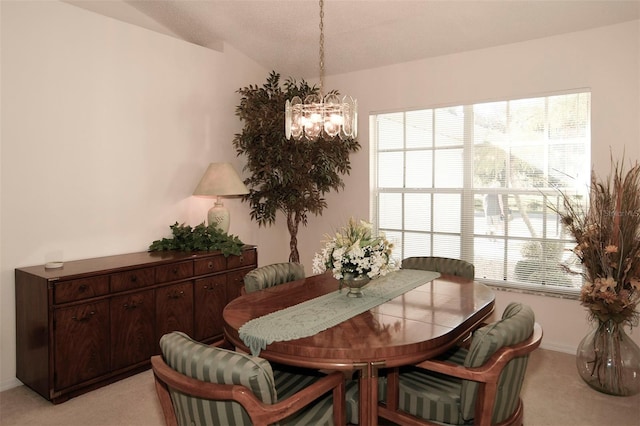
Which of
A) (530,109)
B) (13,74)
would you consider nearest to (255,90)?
(13,74)

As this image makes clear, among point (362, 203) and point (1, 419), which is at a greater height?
point (362, 203)

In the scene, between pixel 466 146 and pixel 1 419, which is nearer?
pixel 1 419

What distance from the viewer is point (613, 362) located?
3158mm

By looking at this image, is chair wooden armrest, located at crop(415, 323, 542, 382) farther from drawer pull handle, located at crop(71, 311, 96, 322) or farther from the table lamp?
the table lamp

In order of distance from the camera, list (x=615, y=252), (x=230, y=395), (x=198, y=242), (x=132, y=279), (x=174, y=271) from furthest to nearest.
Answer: (x=198, y=242) < (x=174, y=271) < (x=132, y=279) < (x=615, y=252) < (x=230, y=395)

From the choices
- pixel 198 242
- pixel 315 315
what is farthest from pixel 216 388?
pixel 198 242

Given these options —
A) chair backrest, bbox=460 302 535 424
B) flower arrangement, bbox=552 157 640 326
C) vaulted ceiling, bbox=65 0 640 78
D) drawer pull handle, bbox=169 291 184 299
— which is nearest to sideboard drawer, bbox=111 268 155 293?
drawer pull handle, bbox=169 291 184 299

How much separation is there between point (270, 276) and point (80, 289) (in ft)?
4.34

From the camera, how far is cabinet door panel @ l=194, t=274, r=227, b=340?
3.93 metres

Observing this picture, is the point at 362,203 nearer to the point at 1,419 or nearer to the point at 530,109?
the point at 530,109

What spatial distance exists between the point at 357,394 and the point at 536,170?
294cm

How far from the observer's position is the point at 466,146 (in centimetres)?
453

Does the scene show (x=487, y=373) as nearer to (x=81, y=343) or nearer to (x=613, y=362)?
(x=613, y=362)

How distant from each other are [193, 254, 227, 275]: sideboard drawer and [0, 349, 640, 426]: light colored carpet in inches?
37.5
